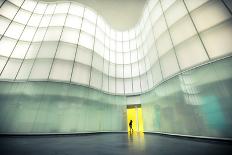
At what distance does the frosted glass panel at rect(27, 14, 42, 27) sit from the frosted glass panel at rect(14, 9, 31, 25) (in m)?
0.48

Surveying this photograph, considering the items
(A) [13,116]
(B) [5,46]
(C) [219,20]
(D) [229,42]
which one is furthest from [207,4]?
(B) [5,46]

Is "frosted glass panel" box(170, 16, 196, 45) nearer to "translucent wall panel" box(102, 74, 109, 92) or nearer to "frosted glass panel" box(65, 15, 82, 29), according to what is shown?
"translucent wall panel" box(102, 74, 109, 92)

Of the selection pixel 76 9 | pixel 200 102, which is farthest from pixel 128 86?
pixel 76 9

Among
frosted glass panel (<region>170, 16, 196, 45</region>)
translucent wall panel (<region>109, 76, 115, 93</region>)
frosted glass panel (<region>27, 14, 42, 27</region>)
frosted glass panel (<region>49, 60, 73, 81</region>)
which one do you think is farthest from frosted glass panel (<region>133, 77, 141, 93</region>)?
frosted glass panel (<region>27, 14, 42, 27</region>)

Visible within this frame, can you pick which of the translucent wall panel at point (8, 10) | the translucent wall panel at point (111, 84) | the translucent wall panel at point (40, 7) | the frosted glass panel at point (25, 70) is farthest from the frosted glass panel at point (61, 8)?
the translucent wall panel at point (111, 84)

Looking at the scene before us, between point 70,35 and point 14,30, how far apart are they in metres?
6.91

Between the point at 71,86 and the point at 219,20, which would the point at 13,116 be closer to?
the point at 71,86

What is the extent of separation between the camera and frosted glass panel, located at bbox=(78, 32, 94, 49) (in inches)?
669

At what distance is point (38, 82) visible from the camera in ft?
41.8

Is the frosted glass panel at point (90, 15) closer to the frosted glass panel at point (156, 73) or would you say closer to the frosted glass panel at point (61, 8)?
the frosted glass panel at point (61, 8)

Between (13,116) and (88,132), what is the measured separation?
6912mm

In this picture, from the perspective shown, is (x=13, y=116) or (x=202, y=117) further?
(x=13, y=116)

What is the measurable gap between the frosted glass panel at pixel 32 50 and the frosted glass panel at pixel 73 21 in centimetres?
481

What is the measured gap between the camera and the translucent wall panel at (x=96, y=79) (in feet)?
52.1
